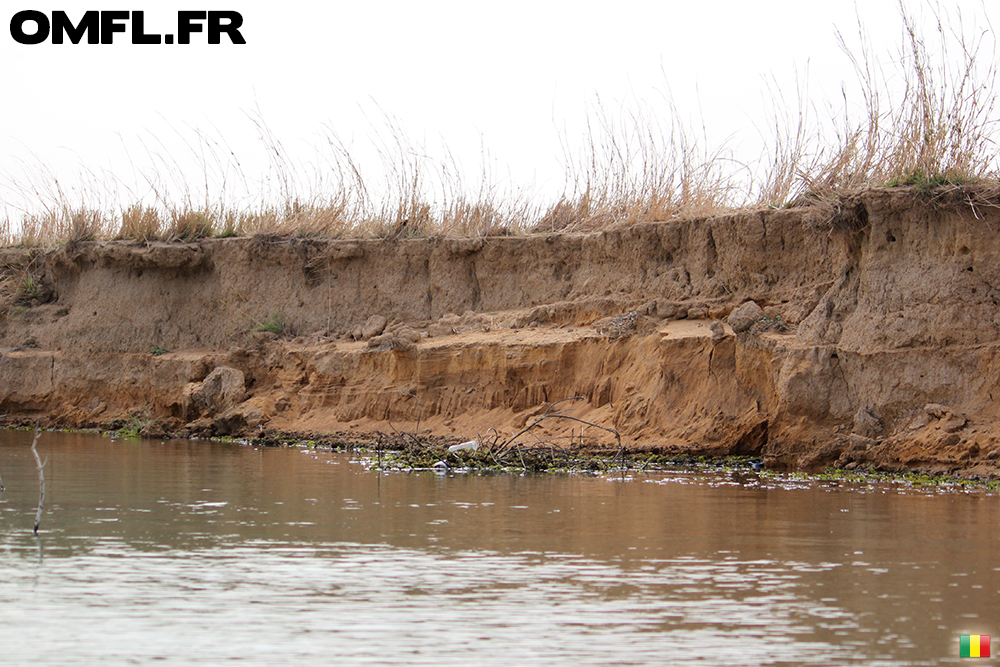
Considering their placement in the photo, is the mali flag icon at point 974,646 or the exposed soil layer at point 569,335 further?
the exposed soil layer at point 569,335

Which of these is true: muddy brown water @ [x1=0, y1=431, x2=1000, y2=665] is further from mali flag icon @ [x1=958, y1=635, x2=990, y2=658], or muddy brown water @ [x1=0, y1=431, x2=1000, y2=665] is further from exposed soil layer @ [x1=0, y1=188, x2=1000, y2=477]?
exposed soil layer @ [x1=0, y1=188, x2=1000, y2=477]

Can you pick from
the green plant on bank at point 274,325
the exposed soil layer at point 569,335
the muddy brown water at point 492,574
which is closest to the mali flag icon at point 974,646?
the muddy brown water at point 492,574

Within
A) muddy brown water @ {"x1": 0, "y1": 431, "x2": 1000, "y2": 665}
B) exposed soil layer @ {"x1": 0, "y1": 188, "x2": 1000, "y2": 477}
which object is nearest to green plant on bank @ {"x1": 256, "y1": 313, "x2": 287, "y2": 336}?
exposed soil layer @ {"x1": 0, "y1": 188, "x2": 1000, "y2": 477}

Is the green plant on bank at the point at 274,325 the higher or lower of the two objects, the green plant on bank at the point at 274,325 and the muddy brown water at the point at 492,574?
the higher

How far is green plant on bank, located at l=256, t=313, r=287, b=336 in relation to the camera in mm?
16953

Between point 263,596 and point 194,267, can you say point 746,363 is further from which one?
point 194,267

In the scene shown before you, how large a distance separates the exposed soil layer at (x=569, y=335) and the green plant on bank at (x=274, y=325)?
0.07m

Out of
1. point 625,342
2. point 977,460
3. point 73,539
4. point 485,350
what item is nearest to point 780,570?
point 73,539

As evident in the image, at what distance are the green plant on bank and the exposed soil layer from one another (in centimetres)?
7

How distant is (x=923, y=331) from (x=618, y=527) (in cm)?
525

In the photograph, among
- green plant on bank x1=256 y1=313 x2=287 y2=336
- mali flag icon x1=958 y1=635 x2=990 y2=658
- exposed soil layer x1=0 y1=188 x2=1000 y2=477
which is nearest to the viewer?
mali flag icon x1=958 y1=635 x2=990 y2=658

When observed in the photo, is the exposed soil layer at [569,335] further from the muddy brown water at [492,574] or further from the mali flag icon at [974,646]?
the mali flag icon at [974,646]

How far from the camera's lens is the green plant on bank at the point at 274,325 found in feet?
55.6

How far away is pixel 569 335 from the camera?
539 inches
